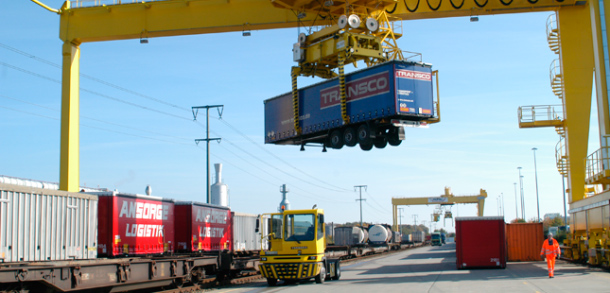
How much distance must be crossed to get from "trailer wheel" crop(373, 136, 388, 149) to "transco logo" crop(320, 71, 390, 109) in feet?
4.77

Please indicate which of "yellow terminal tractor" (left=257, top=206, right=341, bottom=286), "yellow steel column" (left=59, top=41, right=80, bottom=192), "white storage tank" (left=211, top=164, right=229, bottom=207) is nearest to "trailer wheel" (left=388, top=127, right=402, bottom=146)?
"yellow terminal tractor" (left=257, top=206, right=341, bottom=286)

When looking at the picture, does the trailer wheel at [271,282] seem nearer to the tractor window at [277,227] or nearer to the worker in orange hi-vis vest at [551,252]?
the tractor window at [277,227]

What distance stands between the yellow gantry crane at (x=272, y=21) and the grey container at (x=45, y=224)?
24.3ft

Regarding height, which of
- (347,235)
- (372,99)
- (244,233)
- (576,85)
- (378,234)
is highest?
(576,85)

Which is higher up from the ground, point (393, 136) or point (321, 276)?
point (393, 136)

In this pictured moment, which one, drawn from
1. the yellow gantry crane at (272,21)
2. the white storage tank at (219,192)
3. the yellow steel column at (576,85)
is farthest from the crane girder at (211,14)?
the white storage tank at (219,192)

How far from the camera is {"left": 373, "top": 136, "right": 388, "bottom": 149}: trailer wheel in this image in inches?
724

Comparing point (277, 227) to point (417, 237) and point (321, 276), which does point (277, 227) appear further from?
point (417, 237)

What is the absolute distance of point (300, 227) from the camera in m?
17.6

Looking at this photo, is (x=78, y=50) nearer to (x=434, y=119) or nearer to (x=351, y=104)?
(x=351, y=104)

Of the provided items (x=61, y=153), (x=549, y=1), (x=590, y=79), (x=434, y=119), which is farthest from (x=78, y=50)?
(x=590, y=79)

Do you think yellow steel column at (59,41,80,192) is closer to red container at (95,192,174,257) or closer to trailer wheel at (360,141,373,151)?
red container at (95,192,174,257)

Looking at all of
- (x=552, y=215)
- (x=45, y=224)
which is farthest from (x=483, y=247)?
(x=552, y=215)

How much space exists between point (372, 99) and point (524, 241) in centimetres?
1710
